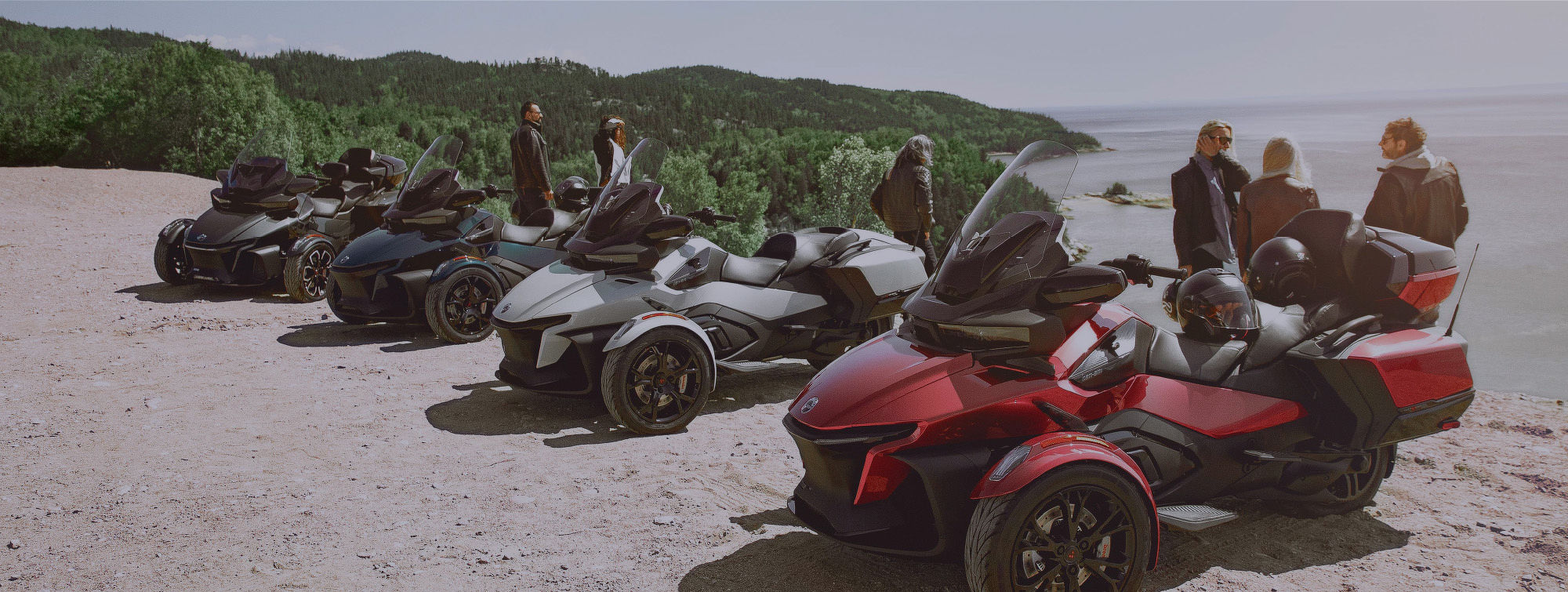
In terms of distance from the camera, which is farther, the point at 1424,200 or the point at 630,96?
the point at 630,96

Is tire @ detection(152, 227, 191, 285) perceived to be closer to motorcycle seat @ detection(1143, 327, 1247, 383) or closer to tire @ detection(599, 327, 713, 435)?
tire @ detection(599, 327, 713, 435)

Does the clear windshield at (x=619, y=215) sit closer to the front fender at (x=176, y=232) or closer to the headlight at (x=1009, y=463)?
the headlight at (x=1009, y=463)

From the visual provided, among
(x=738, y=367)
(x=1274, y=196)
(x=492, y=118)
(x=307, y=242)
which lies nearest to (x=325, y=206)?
(x=307, y=242)

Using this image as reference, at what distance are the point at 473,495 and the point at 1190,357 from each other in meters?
3.24

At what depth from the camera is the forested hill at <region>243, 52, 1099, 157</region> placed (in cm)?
10606

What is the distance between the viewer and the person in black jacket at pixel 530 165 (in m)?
10.3

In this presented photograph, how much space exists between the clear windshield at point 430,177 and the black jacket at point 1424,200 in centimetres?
727

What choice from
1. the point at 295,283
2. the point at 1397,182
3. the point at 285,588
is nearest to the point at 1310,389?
the point at 1397,182

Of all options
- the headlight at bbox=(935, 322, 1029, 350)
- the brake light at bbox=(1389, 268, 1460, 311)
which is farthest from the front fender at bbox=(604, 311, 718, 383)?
the brake light at bbox=(1389, 268, 1460, 311)

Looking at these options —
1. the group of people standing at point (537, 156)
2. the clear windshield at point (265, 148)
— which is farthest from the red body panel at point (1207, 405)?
the clear windshield at point (265, 148)

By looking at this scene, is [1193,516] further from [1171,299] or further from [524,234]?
[524,234]

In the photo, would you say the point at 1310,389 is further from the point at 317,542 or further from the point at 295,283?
the point at 295,283

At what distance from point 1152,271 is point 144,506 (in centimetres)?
439

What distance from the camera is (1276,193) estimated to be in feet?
19.2
